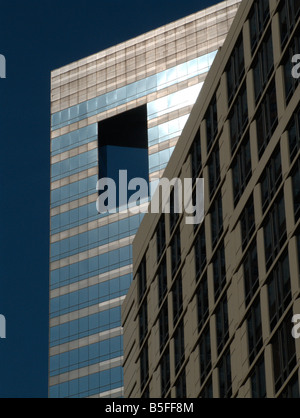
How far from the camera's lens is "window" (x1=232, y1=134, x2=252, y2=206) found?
210ft

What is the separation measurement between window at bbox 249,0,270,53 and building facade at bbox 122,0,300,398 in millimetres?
85

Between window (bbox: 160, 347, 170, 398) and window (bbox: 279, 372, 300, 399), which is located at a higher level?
window (bbox: 160, 347, 170, 398)

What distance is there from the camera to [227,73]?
7038cm

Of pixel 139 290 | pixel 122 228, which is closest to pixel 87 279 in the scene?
pixel 122 228

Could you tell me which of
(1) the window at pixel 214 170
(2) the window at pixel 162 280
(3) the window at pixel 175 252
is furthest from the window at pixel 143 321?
(1) the window at pixel 214 170

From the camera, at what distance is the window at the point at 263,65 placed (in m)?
62.7

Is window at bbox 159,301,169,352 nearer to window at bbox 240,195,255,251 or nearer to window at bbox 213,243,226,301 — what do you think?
window at bbox 213,243,226,301

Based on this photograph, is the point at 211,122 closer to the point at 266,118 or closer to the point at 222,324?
the point at 266,118

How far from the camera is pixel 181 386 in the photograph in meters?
71.1

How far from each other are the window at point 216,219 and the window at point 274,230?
8.00 m

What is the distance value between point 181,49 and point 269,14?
351ft

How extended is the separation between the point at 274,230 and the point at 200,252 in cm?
1317

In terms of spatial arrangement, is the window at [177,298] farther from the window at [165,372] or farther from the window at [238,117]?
the window at [238,117]

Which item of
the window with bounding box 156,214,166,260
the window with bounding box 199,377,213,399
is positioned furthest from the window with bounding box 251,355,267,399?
the window with bounding box 156,214,166,260
